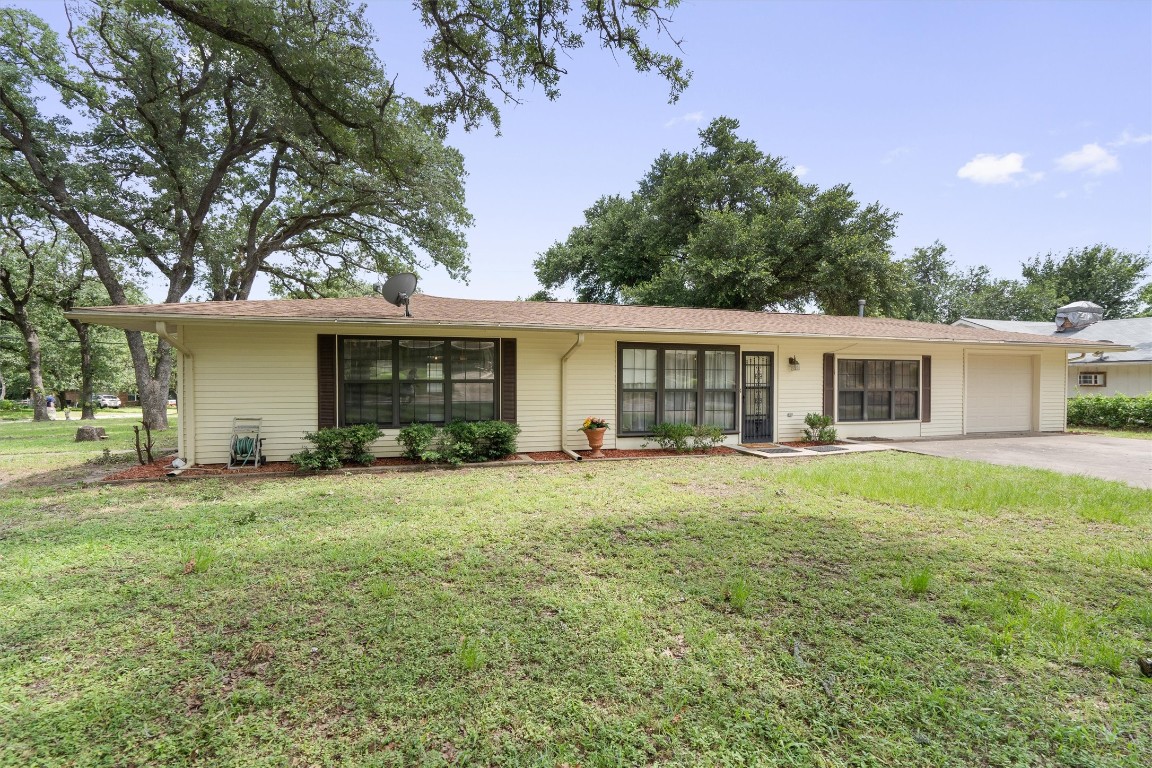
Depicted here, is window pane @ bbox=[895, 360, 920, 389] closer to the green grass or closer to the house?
the green grass

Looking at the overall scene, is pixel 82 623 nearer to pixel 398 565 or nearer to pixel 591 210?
pixel 398 565

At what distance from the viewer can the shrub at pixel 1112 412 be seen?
1388 centimetres

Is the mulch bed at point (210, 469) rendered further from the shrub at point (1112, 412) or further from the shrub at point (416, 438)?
the shrub at point (1112, 412)

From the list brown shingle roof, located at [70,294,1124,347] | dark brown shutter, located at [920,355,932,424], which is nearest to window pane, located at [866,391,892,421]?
dark brown shutter, located at [920,355,932,424]

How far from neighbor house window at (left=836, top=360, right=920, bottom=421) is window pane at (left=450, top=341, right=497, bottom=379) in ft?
Answer: 25.5

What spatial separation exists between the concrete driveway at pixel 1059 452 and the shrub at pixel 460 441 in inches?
311

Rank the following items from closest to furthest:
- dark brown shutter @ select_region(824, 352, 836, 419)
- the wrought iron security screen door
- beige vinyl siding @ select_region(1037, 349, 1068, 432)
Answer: the wrought iron security screen door, dark brown shutter @ select_region(824, 352, 836, 419), beige vinyl siding @ select_region(1037, 349, 1068, 432)

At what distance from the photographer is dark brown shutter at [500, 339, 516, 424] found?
8836 millimetres

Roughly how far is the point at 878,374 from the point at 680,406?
5.19 metres

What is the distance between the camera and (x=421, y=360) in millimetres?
8469

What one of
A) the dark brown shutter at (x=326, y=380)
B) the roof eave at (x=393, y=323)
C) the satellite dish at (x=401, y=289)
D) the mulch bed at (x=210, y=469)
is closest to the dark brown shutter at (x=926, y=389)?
the roof eave at (x=393, y=323)

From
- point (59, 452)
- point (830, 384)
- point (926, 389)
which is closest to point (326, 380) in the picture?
point (59, 452)

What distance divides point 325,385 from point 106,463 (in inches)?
167

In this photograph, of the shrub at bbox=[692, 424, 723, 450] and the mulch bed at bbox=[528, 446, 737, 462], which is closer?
the mulch bed at bbox=[528, 446, 737, 462]
